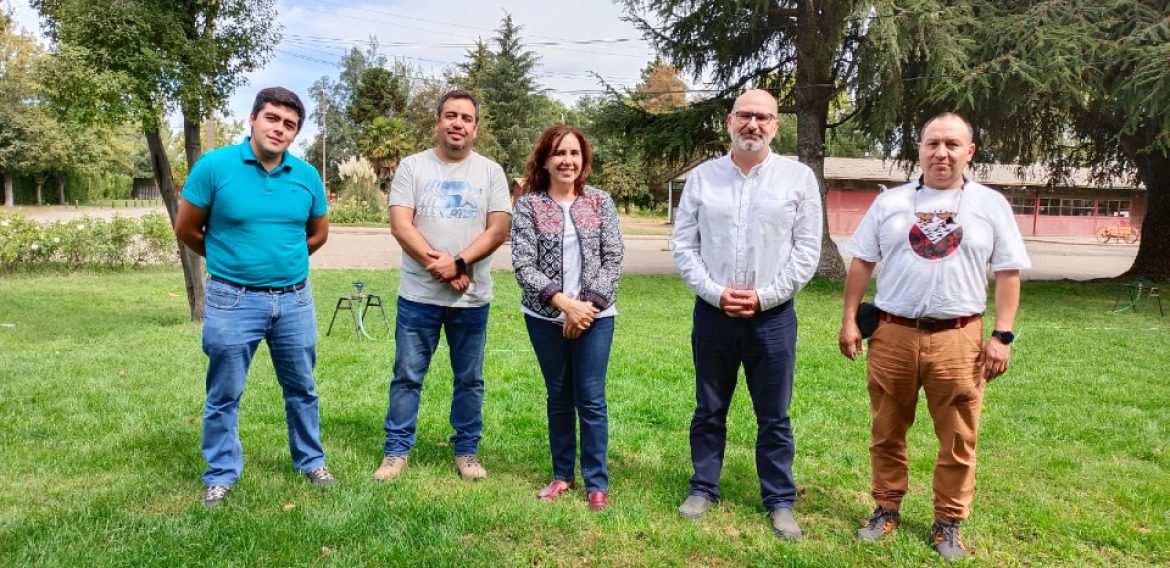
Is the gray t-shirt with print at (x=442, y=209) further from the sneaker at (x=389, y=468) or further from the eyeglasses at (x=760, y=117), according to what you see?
the eyeglasses at (x=760, y=117)

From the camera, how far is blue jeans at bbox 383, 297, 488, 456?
386cm

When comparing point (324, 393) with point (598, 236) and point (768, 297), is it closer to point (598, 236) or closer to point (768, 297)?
point (598, 236)

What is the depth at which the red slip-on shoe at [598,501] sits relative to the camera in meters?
3.56

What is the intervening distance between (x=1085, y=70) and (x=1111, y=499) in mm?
10218

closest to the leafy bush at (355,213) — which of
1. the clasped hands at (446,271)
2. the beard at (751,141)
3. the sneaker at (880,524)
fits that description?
the clasped hands at (446,271)

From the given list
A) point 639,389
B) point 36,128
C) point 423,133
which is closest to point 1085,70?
point 639,389

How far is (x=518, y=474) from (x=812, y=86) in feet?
38.2

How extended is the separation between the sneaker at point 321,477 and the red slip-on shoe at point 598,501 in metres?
1.27

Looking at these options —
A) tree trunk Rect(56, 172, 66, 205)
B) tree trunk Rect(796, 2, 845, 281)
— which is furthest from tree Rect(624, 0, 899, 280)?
tree trunk Rect(56, 172, 66, 205)

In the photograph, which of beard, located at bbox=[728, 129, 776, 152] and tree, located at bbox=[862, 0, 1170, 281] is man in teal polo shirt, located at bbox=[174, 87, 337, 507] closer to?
beard, located at bbox=[728, 129, 776, 152]

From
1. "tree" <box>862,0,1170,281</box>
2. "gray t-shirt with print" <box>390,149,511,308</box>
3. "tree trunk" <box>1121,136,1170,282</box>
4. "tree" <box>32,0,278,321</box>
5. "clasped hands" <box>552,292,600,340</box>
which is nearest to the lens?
"clasped hands" <box>552,292,600,340</box>

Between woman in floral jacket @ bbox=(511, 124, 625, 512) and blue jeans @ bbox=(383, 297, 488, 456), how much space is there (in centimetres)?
47

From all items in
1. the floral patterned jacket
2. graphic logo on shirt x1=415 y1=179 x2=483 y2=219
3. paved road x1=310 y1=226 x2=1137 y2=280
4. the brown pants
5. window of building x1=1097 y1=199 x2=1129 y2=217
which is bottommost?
paved road x1=310 y1=226 x2=1137 y2=280

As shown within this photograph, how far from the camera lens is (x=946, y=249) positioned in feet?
10.3
